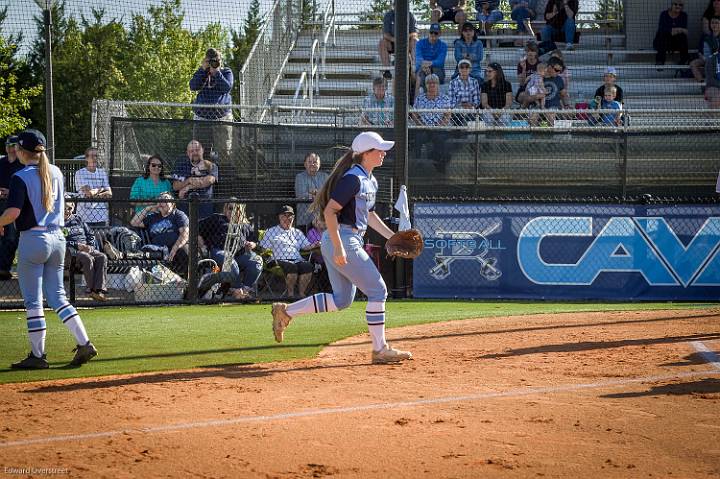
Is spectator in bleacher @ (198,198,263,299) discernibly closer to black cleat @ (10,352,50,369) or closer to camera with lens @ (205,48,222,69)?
camera with lens @ (205,48,222,69)

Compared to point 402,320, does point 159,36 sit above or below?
above

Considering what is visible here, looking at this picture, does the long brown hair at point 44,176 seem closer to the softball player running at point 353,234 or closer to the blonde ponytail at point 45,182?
the blonde ponytail at point 45,182

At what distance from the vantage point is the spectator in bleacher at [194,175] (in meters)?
15.5

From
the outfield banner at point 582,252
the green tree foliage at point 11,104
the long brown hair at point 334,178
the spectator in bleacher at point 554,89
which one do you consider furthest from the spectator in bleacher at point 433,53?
the green tree foliage at point 11,104

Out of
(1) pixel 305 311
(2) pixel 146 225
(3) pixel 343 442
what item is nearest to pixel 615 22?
(2) pixel 146 225

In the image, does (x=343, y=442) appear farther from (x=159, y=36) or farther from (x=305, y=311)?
(x=159, y=36)

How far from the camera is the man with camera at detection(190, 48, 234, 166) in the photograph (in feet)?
53.4

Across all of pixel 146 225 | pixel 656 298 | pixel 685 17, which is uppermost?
pixel 685 17

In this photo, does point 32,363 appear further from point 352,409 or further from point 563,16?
point 563,16

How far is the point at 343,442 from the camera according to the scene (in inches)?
215

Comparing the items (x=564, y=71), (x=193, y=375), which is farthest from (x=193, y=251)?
(x=564, y=71)

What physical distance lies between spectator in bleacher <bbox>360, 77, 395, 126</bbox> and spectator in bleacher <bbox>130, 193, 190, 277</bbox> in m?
4.27

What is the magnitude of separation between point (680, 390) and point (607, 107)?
1231 cm

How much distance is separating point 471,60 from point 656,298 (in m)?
7.86
